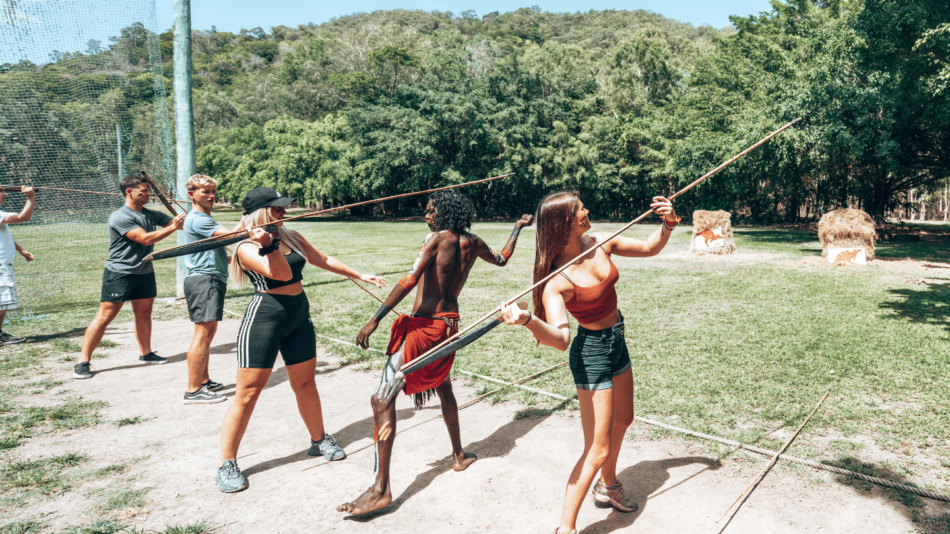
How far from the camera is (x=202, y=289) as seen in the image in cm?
545

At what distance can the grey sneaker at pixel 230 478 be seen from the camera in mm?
3656

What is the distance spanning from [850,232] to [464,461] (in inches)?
560

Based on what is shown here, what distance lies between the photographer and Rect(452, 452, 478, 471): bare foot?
393 cm

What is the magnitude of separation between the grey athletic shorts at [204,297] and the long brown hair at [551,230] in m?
3.53

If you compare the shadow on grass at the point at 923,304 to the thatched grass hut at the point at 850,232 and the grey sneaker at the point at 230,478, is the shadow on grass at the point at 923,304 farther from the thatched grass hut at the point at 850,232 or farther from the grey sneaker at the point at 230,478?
the grey sneaker at the point at 230,478

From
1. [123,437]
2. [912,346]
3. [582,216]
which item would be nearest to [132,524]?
[123,437]

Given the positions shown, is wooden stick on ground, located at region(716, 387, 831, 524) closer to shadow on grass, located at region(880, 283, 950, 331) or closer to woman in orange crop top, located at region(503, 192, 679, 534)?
woman in orange crop top, located at region(503, 192, 679, 534)

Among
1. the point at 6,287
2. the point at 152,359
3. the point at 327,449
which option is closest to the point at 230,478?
the point at 327,449

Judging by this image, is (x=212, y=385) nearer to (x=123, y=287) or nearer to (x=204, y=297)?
(x=204, y=297)

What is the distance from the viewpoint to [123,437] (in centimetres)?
457

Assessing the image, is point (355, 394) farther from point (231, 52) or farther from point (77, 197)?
point (231, 52)

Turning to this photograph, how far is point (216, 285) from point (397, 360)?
2855 millimetres

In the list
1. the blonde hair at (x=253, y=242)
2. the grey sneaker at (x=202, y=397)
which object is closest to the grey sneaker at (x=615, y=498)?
A: the blonde hair at (x=253, y=242)

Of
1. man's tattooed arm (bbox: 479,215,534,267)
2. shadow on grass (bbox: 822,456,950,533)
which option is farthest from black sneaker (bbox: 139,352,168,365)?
shadow on grass (bbox: 822,456,950,533)
